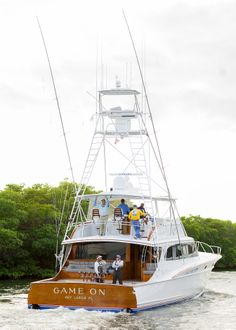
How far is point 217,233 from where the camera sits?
8362 centimetres

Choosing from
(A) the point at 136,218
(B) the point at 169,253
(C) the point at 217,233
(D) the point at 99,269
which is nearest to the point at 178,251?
(B) the point at 169,253

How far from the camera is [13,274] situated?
49.4 m

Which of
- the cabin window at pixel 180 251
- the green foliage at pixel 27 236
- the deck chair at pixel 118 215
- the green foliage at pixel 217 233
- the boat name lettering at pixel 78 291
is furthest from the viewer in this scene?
the green foliage at pixel 217 233

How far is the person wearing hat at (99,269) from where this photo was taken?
25.1m

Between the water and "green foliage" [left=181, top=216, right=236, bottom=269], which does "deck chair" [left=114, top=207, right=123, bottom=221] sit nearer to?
the water

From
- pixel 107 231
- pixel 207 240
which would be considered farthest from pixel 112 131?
pixel 207 240

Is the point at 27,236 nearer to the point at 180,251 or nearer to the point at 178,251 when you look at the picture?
the point at 180,251

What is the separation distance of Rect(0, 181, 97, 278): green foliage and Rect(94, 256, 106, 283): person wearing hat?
2425cm

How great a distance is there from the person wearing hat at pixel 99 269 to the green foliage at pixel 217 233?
53.4 metres

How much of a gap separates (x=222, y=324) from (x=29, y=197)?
4203 cm

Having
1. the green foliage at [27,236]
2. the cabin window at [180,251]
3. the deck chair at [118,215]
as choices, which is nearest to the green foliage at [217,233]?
the green foliage at [27,236]

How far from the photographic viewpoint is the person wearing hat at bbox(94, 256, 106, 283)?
25094 mm

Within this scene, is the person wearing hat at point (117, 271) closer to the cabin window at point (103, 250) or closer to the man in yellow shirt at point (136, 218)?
the man in yellow shirt at point (136, 218)

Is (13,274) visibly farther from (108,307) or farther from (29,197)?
(108,307)
